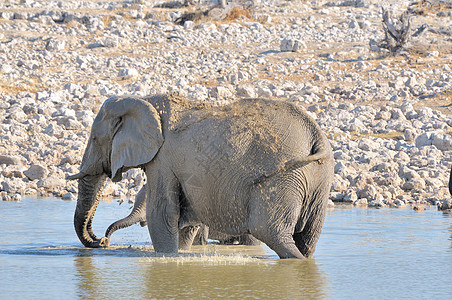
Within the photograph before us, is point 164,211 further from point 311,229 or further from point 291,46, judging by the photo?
point 291,46

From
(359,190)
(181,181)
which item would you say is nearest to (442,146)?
(359,190)

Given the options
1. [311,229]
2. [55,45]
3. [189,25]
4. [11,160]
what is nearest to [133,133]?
[311,229]

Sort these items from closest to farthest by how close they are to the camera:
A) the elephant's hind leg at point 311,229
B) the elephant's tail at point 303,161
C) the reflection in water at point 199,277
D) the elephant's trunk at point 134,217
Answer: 1. the reflection in water at point 199,277
2. the elephant's tail at point 303,161
3. the elephant's hind leg at point 311,229
4. the elephant's trunk at point 134,217

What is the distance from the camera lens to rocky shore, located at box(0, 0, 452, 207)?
44.1 feet

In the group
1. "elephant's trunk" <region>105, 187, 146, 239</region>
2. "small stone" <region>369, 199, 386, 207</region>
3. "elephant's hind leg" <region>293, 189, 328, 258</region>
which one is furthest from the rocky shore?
"elephant's hind leg" <region>293, 189, 328, 258</region>

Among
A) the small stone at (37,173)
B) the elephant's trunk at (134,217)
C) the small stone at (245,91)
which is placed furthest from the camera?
the small stone at (245,91)

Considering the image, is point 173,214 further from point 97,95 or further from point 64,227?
point 97,95

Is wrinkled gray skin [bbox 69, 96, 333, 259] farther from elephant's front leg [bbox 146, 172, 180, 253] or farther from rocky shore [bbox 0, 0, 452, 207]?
rocky shore [bbox 0, 0, 452, 207]

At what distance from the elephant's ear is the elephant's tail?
1137 millimetres

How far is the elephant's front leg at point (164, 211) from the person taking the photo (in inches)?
291

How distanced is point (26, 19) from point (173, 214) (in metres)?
19.1

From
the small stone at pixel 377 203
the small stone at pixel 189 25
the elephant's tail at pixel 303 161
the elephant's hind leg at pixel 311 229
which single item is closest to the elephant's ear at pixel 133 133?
the elephant's tail at pixel 303 161

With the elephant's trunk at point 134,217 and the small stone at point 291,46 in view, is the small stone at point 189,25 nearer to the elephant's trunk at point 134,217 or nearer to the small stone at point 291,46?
the small stone at point 291,46

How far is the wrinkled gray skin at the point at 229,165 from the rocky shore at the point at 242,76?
5.01 m
